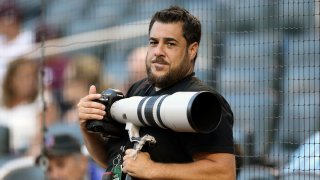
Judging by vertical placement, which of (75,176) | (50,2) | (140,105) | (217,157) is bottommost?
(75,176)

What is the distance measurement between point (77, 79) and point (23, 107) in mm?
563

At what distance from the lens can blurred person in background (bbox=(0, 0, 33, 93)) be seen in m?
6.26

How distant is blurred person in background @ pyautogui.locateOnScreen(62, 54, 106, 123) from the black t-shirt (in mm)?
2593

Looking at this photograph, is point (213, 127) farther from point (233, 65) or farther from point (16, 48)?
point (16, 48)

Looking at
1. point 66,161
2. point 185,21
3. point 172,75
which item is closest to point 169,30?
point 185,21

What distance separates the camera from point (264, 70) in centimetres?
435

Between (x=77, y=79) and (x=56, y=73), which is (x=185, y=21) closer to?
(x=77, y=79)

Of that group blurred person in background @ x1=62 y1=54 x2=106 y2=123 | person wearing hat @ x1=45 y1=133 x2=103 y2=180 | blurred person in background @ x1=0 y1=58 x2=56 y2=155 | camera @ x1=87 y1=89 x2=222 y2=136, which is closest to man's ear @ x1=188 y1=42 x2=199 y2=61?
camera @ x1=87 y1=89 x2=222 y2=136

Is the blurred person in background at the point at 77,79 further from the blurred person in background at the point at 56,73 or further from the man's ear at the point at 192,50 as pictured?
the man's ear at the point at 192,50

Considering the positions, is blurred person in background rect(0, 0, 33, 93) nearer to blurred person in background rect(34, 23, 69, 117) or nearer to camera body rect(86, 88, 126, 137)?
blurred person in background rect(34, 23, 69, 117)

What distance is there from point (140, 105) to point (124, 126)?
24cm

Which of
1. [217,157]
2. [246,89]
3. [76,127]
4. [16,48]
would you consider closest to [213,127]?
[217,157]

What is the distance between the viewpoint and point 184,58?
126 inches

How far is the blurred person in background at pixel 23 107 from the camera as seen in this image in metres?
6.14
